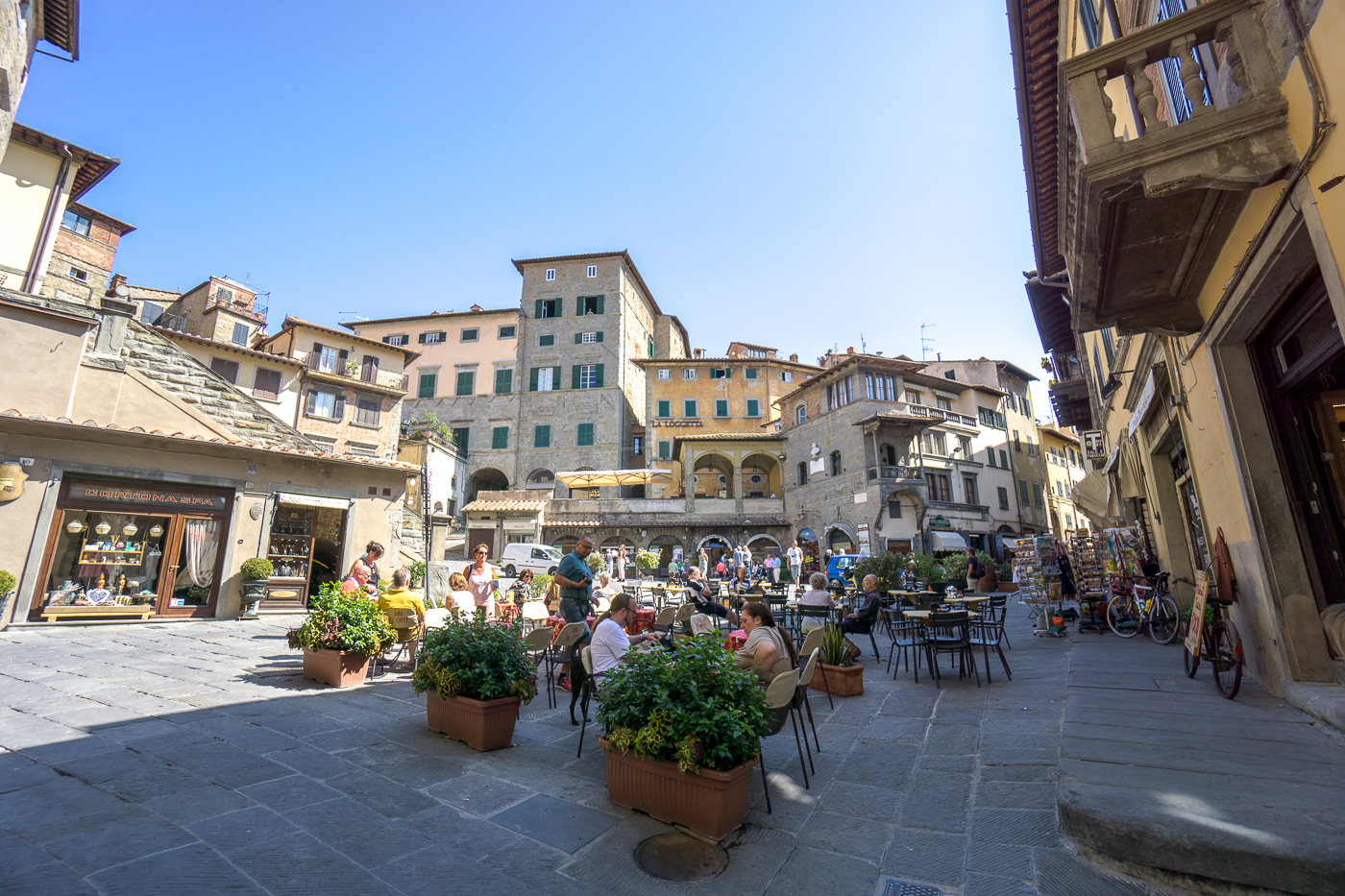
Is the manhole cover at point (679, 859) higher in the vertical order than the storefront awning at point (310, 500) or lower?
lower

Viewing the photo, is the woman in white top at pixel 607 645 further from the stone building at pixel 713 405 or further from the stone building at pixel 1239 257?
the stone building at pixel 713 405

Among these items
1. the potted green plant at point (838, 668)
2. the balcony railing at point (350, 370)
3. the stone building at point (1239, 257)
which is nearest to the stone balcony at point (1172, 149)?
the stone building at point (1239, 257)

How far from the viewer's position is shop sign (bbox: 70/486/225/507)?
972 cm

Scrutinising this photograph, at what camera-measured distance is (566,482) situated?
28.8 meters

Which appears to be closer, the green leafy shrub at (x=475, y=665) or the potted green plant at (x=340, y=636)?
the green leafy shrub at (x=475, y=665)

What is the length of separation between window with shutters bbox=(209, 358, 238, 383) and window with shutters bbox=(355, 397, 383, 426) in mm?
4547

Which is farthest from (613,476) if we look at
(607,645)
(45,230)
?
(607,645)

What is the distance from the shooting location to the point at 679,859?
2795 mm

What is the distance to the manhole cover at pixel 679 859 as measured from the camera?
2.67 m

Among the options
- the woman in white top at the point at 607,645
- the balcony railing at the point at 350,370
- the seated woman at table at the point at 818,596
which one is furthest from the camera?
the balcony railing at the point at 350,370

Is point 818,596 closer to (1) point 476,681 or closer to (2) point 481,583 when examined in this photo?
(2) point 481,583

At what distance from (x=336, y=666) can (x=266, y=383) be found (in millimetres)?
23213

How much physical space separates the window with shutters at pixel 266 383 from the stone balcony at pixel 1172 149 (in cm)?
2764

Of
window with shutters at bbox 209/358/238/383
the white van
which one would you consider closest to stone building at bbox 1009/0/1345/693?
the white van
